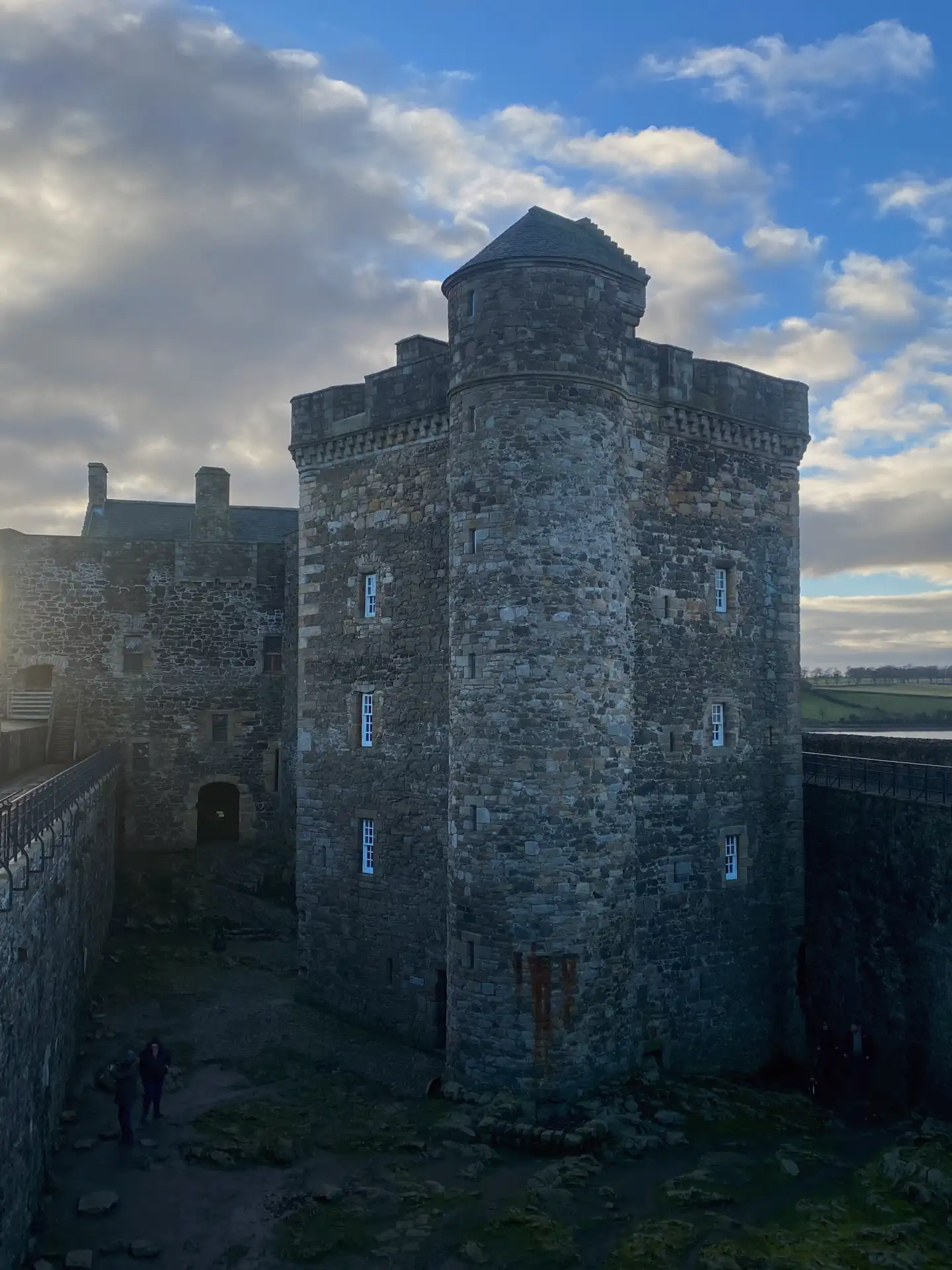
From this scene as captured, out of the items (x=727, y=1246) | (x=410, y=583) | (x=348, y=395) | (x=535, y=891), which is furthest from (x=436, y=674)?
(x=727, y=1246)

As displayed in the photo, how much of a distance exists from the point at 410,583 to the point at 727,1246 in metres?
12.3

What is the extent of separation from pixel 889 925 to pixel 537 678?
8.18 meters

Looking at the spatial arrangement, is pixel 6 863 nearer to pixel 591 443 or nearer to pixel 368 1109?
pixel 368 1109

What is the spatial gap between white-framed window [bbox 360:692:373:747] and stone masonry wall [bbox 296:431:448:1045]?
14cm

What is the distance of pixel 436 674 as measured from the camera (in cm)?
1888

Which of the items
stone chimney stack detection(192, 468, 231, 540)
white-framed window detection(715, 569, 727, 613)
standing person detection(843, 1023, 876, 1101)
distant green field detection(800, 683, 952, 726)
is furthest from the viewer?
distant green field detection(800, 683, 952, 726)

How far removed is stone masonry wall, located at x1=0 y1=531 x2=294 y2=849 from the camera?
96.0 feet

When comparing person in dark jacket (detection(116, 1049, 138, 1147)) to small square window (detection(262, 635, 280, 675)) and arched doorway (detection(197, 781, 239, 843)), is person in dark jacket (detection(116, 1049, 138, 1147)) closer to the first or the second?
arched doorway (detection(197, 781, 239, 843))

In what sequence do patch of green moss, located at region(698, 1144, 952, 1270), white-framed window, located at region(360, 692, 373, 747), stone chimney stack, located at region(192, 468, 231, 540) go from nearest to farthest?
patch of green moss, located at region(698, 1144, 952, 1270)
white-framed window, located at region(360, 692, 373, 747)
stone chimney stack, located at region(192, 468, 231, 540)

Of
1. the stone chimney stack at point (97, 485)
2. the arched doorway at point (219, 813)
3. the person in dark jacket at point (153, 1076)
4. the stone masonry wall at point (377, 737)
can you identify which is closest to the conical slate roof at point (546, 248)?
the stone masonry wall at point (377, 737)

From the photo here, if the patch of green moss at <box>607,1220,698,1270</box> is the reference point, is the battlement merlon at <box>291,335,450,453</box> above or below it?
above

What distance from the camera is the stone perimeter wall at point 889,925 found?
54.0 ft

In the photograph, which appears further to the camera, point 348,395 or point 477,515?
point 348,395

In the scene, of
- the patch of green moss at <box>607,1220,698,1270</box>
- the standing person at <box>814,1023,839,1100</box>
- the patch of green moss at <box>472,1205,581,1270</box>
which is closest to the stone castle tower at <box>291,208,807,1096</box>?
the standing person at <box>814,1023,839,1100</box>
